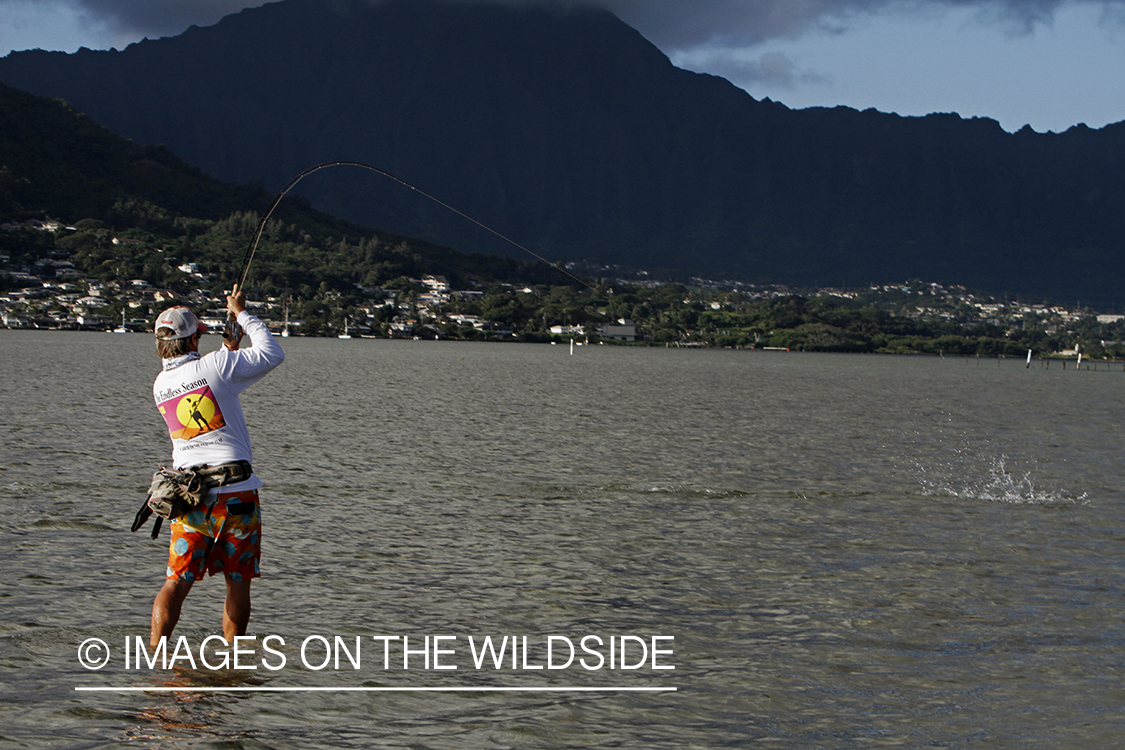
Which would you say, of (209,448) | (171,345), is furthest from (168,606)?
(171,345)

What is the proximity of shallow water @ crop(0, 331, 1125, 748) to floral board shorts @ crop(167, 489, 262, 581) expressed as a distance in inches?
37.9

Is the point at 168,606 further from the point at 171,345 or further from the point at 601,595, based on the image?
the point at 601,595

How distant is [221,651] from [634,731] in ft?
11.8

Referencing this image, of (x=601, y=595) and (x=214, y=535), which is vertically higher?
(x=214, y=535)

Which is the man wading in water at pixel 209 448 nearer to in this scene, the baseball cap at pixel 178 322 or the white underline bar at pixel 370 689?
the baseball cap at pixel 178 322

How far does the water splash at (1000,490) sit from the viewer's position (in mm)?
21266

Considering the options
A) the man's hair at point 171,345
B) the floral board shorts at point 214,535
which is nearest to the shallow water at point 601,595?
the floral board shorts at point 214,535

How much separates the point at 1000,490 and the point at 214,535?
18.6m

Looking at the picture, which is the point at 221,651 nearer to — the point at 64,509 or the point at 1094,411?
the point at 64,509

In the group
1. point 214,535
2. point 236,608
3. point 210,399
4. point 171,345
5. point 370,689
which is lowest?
point 370,689

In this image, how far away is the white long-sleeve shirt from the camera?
26.8 ft

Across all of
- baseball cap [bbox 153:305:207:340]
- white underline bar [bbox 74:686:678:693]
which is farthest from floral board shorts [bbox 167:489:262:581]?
baseball cap [bbox 153:305:207:340]

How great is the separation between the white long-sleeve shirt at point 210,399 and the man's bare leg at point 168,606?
847 millimetres

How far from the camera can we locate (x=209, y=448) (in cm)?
825
